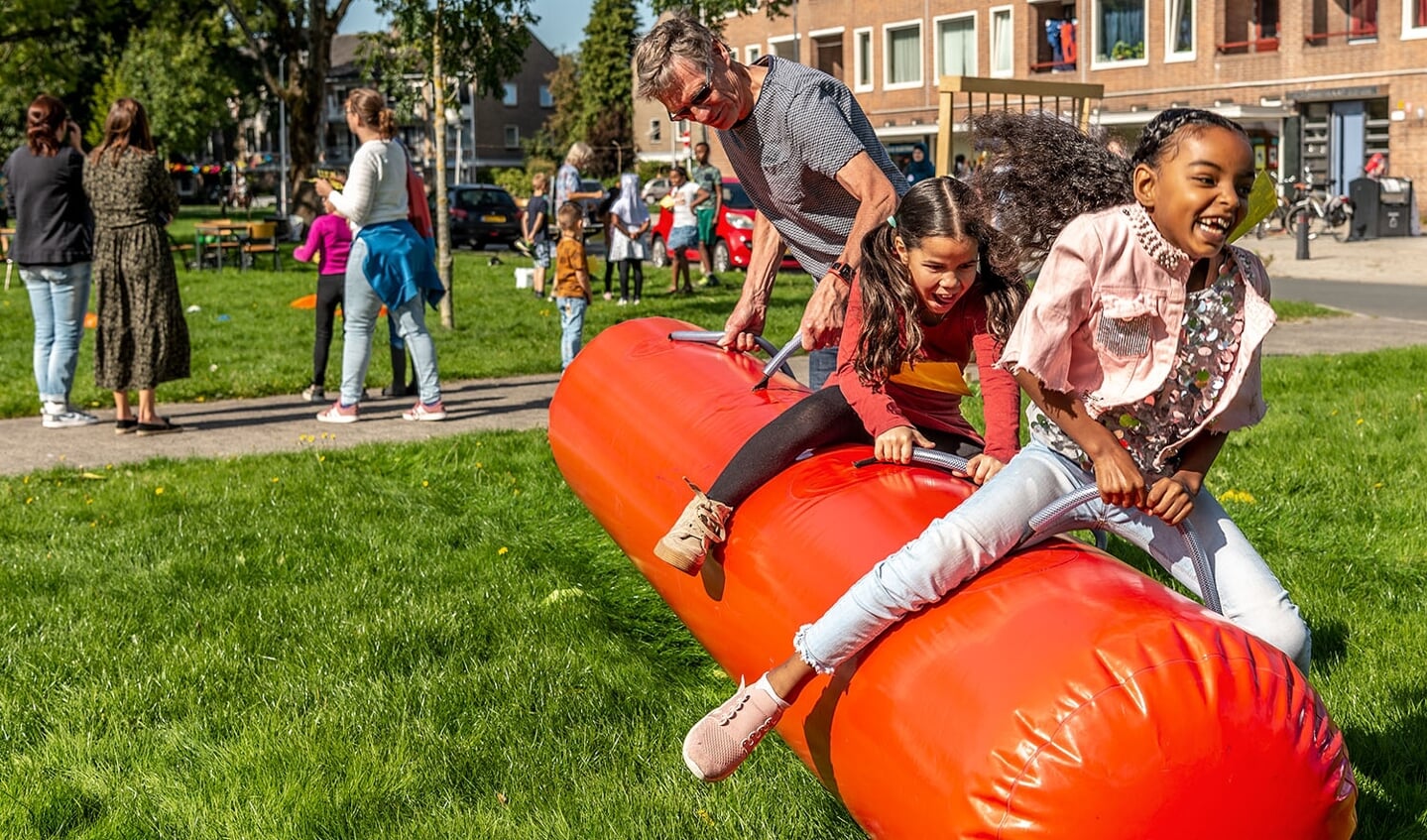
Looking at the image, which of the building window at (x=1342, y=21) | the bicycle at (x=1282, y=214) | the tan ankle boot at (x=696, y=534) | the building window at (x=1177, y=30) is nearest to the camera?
the tan ankle boot at (x=696, y=534)

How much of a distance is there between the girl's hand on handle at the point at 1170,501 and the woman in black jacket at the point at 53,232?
7.82 m

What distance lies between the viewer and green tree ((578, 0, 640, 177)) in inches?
3214

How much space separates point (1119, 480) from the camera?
320 centimetres

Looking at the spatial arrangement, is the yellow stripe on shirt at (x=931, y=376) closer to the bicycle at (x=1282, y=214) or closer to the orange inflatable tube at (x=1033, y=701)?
the orange inflatable tube at (x=1033, y=701)

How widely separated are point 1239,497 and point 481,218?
87.5ft

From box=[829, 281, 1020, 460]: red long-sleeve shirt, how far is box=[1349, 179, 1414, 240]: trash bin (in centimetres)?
2772

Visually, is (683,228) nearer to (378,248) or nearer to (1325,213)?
(378,248)

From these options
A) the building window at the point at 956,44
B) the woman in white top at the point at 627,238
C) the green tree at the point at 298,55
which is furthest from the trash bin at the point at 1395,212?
the green tree at the point at 298,55

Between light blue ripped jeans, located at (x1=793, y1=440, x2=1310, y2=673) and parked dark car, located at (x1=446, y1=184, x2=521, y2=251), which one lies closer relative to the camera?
light blue ripped jeans, located at (x1=793, y1=440, x2=1310, y2=673)

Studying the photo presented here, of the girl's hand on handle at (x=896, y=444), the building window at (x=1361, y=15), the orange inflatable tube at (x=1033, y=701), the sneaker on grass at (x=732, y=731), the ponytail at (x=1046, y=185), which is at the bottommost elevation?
the sneaker on grass at (x=732, y=731)

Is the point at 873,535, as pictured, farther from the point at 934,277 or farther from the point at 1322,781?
the point at 1322,781

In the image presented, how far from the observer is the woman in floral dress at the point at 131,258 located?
8.95 metres

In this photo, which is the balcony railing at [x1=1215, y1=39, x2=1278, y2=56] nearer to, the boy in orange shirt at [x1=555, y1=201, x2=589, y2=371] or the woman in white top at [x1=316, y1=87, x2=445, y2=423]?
the boy in orange shirt at [x1=555, y1=201, x2=589, y2=371]

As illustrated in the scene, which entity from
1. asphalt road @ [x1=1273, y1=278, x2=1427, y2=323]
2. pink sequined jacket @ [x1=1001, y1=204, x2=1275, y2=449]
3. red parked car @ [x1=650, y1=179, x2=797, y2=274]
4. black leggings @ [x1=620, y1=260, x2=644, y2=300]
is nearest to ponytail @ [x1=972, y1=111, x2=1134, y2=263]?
pink sequined jacket @ [x1=1001, y1=204, x2=1275, y2=449]
